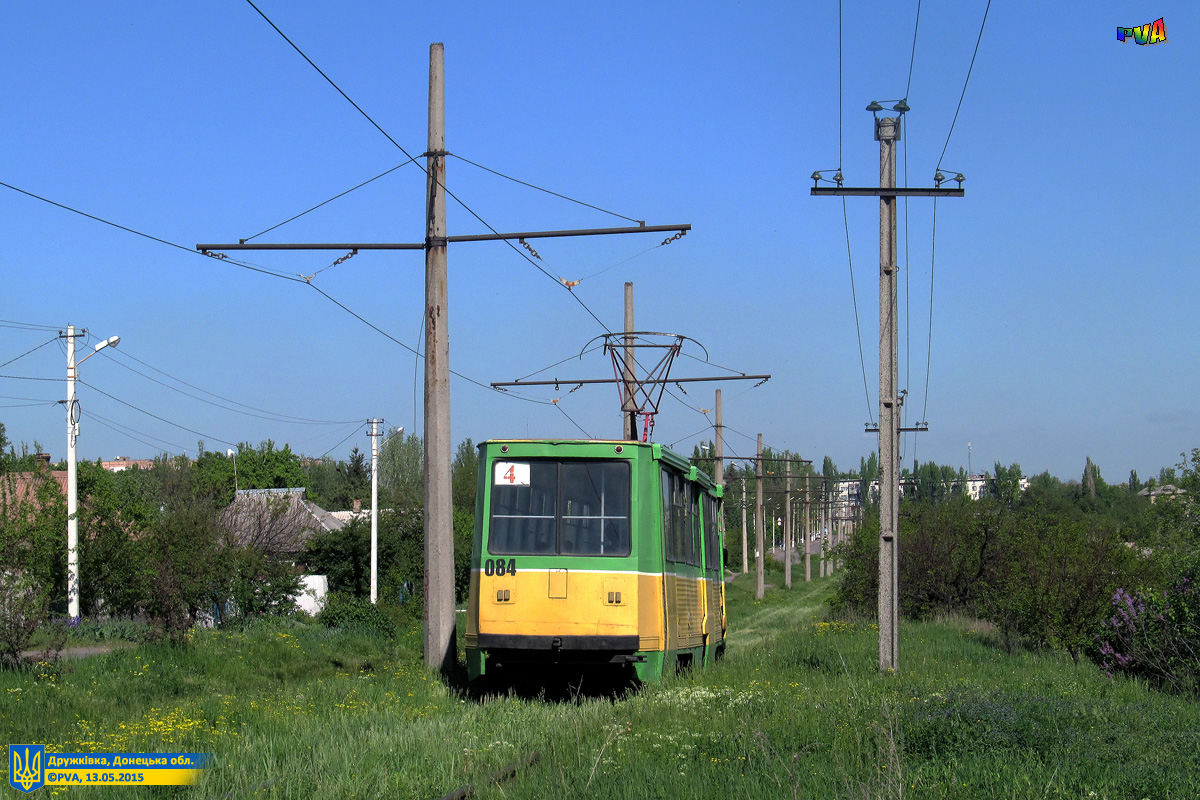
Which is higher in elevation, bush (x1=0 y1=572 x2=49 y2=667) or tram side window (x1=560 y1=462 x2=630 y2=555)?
tram side window (x1=560 y1=462 x2=630 y2=555)

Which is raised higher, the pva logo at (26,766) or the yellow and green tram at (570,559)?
the yellow and green tram at (570,559)

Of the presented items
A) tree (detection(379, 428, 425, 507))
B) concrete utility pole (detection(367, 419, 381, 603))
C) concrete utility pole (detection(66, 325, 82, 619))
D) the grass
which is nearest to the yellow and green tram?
the grass

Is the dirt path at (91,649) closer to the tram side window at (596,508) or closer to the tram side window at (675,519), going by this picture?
the tram side window at (675,519)

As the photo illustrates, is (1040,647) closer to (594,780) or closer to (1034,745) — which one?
(1034,745)

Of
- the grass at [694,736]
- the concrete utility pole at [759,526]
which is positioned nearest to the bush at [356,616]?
the grass at [694,736]

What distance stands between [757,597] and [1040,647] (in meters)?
31.8

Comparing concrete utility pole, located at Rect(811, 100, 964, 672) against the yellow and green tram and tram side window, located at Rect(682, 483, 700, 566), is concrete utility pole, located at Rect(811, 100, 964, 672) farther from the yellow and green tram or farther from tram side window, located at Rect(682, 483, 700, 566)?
the yellow and green tram

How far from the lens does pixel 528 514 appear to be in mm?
12695

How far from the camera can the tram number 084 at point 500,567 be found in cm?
1255

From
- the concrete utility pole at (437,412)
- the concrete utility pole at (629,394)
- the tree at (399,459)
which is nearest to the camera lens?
the concrete utility pole at (437,412)

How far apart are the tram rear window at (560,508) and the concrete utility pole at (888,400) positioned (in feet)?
14.7

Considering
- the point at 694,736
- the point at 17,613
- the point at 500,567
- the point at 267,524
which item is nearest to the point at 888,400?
the point at 500,567

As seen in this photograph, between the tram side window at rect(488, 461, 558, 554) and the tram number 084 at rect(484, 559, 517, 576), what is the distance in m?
0.12

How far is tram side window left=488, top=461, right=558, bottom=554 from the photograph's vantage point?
1263 centimetres
